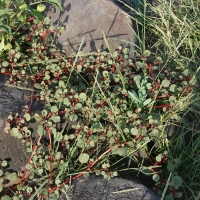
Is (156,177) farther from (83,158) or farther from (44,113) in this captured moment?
(44,113)

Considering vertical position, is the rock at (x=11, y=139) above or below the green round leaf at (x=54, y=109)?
below

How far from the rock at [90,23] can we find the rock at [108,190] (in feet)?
3.23

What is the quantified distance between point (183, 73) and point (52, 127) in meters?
0.95

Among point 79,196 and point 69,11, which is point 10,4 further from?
point 79,196

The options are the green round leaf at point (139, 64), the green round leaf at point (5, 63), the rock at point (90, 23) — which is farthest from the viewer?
the rock at point (90, 23)

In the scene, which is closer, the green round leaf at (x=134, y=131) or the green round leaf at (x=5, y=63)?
the green round leaf at (x=134, y=131)

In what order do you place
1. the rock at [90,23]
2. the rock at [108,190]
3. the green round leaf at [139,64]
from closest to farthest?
1. the rock at [108,190]
2. the green round leaf at [139,64]
3. the rock at [90,23]

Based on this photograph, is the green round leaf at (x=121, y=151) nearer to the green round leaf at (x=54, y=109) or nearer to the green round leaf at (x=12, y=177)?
the green round leaf at (x=54, y=109)

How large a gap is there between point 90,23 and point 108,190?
126 centimetres

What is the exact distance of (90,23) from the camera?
2.63 m

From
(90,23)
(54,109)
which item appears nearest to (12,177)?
(54,109)

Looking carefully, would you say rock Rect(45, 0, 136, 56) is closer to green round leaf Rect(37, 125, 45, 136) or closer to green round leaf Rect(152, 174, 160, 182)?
green round leaf Rect(37, 125, 45, 136)

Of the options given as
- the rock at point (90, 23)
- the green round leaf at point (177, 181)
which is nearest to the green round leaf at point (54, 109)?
the rock at point (90, 23)

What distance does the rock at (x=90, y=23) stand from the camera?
2568mm
